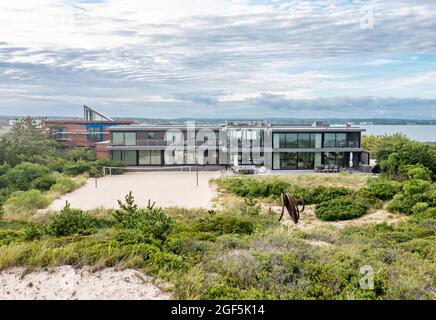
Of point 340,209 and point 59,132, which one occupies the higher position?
point 59,132

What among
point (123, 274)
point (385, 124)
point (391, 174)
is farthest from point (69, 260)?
point (385, 124)

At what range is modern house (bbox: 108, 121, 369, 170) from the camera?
114 feet

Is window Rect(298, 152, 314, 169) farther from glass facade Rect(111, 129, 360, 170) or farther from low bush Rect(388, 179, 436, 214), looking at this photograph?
low bush Rect(388, 179, 436, 214)

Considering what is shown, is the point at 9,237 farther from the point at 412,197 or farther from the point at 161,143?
the point at 161,143

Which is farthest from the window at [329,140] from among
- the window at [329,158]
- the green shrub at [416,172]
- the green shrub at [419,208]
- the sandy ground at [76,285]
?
the sandy ground at [76,285]

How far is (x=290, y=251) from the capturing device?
25.3 feet

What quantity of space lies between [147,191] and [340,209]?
11956 mm

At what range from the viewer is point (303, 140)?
34625 mm

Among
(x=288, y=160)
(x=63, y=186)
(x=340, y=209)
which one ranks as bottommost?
(x=63, y=186)

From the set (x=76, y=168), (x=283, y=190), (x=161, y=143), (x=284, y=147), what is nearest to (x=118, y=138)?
(x=161, y=143)

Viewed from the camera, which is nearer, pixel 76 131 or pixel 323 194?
pixel 323 194

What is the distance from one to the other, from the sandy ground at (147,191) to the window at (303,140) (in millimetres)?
7583

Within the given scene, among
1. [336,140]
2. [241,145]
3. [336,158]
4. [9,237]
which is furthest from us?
[241,145]
